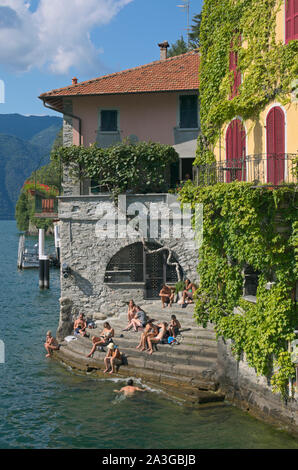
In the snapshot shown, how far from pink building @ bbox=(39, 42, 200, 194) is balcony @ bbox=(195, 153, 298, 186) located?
9061 mm

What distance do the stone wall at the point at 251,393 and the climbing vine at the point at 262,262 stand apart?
44 centimetres

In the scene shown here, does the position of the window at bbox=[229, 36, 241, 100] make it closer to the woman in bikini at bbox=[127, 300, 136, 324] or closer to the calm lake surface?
the woman in bikini at bbox=[127, 300, 136, 324]

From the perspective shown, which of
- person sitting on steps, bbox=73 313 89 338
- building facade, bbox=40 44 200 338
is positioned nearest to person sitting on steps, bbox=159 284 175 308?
building facade, bbox=40 44 200 338

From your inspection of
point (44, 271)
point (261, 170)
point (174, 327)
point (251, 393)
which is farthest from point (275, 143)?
point (44, 271)

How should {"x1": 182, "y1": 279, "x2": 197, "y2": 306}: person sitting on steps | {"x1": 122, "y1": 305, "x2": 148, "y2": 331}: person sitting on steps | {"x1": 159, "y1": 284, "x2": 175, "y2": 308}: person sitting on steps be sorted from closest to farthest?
{"x1": 122, "y1": 305, "x2": 148, "y2": 331}: person sitting on steps < {"x1": 182, "y1": 279, "x2": 197, "y2": 306}: person sitting on steps < {"x1": 159, "y1": 284, "x2": 175, "y2": 308}: person sitting on steps

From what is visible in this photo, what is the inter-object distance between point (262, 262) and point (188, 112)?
13625 millimetres

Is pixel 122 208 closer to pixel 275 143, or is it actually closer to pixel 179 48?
pixel 275 143

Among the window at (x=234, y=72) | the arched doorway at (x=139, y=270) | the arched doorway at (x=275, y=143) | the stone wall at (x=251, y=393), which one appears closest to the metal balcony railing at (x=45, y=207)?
the arched doorway at (x=139, y=270)

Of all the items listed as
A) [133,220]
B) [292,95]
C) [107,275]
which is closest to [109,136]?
[133,220]

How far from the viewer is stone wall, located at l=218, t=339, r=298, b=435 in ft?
44.0

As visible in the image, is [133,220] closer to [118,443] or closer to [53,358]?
[53,358]

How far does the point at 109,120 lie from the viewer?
25922 mm

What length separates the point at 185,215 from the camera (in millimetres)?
22844

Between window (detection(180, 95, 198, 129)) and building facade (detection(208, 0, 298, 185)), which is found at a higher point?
window (detection(180, 95, 198, 129))
